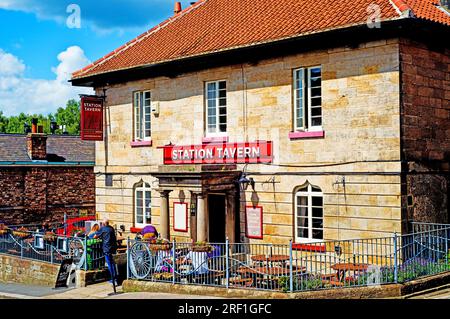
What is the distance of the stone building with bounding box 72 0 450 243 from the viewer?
649 inches

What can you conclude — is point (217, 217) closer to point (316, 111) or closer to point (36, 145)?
point (316, 111)

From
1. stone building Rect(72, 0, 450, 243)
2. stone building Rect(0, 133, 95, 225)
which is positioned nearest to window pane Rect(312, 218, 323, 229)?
stone building Rect(72, 0, 450, 243)

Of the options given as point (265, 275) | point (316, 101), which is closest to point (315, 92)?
point (316, 101)

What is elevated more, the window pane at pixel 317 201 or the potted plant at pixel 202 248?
the window pane at pixel 317 201

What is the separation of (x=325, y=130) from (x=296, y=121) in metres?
1.12

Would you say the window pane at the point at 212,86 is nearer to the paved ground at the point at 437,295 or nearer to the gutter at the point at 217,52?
the gutter at the point at 217,52

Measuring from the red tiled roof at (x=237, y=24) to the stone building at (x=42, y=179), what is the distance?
773cm

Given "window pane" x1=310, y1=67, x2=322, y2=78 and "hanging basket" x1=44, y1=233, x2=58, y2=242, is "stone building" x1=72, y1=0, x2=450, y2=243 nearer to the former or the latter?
"window pane" x1=310, y1=67, x2=322, y2=78

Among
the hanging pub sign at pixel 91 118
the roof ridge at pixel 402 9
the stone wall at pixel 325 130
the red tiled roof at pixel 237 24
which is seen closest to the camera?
the roof ridge at pixel 402 9

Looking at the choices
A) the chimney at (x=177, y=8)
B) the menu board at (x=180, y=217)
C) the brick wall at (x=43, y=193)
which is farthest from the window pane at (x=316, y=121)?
the brick wall at (x=43, y=193)

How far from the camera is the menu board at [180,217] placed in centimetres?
2139

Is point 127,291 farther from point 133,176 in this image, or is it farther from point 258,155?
point 133,176

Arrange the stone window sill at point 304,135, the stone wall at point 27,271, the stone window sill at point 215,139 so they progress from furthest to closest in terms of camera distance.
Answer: the stone window sill at point 215,139, the stone wall at point 27,271, the stone window sill at point 304,135

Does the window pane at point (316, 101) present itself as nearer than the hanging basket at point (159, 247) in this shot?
No
